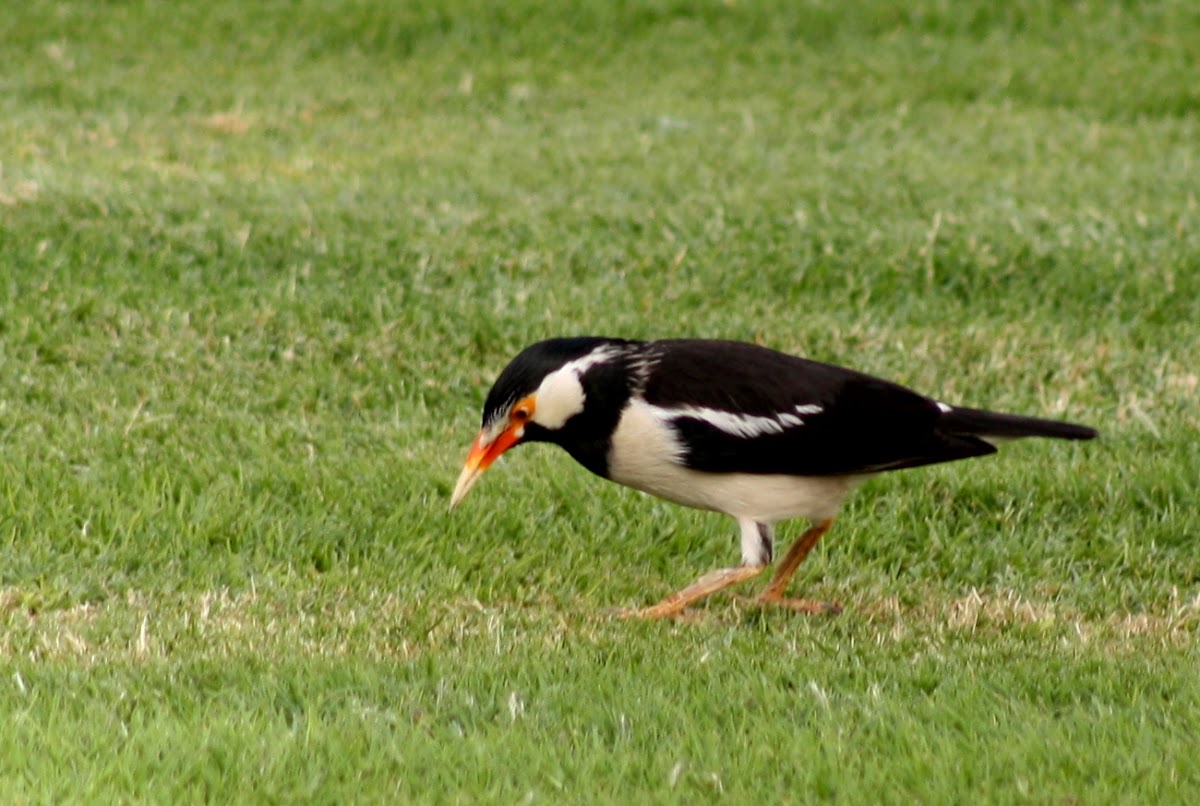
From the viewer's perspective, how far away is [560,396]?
5.86m

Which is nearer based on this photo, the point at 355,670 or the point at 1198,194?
the point at 355,670

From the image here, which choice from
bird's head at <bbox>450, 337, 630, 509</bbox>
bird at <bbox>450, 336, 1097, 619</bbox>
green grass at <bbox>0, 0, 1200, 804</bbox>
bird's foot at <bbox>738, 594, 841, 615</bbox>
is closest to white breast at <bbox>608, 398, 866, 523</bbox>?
bird at <bbox>450, 336, 1097, 619</bbox>

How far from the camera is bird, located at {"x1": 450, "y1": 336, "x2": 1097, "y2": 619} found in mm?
5902

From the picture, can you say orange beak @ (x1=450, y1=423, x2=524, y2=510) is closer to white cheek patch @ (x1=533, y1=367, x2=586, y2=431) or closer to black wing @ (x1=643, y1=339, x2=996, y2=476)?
white cheek patch @ (x1=533, y1=367, x2=586, y2=431)

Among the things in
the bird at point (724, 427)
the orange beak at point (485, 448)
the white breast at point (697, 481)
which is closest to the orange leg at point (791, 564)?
the bird at point (724, 427)

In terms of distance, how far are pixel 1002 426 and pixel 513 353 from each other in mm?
2994

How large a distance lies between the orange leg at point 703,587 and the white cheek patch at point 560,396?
772mm

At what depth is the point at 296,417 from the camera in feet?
25.7

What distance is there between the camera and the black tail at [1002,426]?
6.20m

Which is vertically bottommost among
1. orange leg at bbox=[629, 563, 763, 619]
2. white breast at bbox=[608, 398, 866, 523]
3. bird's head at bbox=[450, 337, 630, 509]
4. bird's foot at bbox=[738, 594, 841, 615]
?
bird's foot at bbox=[738, 594, 841, 615]

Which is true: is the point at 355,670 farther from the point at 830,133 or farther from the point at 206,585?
the point at 830,133

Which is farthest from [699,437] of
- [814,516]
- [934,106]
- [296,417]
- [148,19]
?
[148,19]

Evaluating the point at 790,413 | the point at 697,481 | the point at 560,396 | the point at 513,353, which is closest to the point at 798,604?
the point at 697,481

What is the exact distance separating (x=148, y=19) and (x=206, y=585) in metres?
10.4
